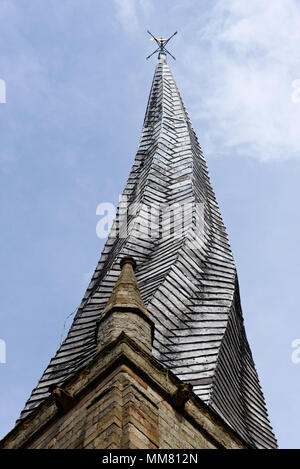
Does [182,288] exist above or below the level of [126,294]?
above

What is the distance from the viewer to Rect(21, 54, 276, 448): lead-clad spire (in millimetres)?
22969

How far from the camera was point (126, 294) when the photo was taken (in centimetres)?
2089

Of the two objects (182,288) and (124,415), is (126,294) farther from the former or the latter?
(182,288)

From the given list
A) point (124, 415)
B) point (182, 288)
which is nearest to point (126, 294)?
point (124, 415)

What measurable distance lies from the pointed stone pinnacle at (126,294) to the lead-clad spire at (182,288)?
1.49m

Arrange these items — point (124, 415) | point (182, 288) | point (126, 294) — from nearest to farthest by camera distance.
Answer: point (124, 415)
point (126, 294)
point (182, 288)

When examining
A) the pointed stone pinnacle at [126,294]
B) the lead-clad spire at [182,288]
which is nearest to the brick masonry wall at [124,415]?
the pointed stone pinnacle at [126,294]

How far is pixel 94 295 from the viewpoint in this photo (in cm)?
2695

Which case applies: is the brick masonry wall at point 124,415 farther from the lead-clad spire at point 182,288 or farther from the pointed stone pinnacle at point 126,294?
the lead-clad spire at point 182,288

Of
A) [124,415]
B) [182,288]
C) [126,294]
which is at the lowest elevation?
[124,415]

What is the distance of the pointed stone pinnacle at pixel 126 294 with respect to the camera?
66.7ft

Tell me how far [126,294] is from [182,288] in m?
5.45

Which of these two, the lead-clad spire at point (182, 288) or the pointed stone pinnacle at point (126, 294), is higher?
the lead-clad spire at point (182, 288)

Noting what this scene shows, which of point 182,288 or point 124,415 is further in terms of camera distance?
point 182,288
